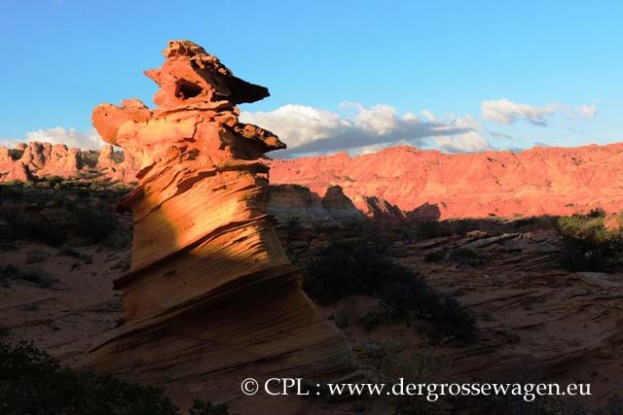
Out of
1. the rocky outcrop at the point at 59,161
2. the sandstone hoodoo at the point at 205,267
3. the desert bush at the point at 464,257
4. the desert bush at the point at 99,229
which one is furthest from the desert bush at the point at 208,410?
the rocky outcrop at the point at 59,161

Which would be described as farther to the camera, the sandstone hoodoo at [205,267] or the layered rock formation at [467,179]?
the layered rock formation at [467,179]

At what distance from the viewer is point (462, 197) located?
59094 mm

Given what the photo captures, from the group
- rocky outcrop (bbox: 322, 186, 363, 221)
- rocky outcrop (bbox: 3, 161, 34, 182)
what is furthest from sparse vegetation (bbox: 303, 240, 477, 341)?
rocky outcrop (bbox: 3, 161, 34, 182)

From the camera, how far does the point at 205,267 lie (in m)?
5.55

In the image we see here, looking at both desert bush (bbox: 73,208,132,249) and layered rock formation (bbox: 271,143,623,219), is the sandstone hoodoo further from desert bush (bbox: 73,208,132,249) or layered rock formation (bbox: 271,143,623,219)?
layered rock formation (bbox: 271,143,623,219)

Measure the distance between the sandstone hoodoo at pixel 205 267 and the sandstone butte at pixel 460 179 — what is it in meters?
28.3

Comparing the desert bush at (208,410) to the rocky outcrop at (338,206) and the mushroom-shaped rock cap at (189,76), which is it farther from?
the rocky outcrop at (338,206)

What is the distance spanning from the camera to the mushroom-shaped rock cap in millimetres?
6309

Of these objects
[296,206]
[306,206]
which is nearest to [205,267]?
[296,206]

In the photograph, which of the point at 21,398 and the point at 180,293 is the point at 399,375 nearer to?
the point at 180,293

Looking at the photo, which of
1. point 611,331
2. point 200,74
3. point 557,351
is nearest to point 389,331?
point 557,351

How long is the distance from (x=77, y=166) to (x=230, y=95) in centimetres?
5220

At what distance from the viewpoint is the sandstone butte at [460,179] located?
4559 centimetres

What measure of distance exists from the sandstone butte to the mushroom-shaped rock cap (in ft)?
91.6
